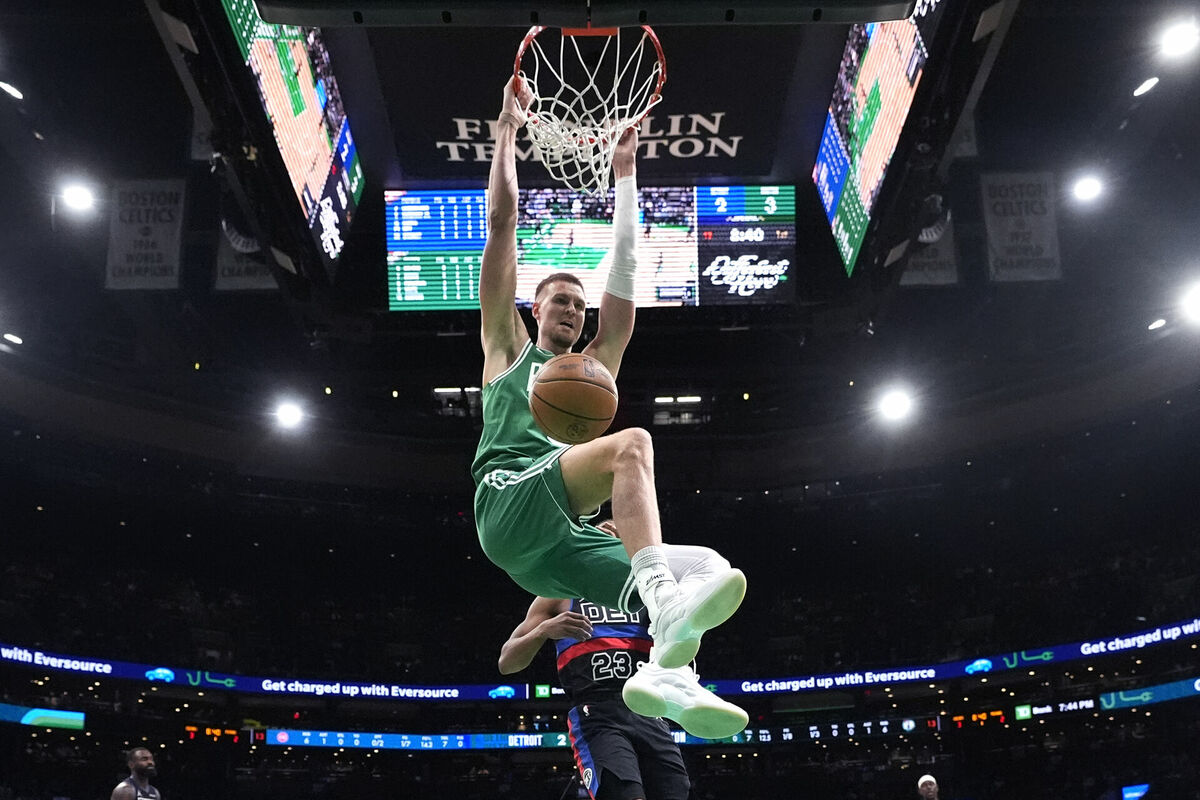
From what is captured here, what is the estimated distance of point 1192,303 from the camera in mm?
14414

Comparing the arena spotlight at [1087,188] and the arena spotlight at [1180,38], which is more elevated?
the arena spotlight at [1087,188]

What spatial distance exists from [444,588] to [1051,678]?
12.2 m

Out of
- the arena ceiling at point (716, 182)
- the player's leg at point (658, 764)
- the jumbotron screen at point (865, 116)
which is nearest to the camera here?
the player's leg at point (658, 764)

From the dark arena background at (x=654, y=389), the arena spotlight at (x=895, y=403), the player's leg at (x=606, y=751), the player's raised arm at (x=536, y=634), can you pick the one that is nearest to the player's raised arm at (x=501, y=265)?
the dark arena background at (x=654, y=389)

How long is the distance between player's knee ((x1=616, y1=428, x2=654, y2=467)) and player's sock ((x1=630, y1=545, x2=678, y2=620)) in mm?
268

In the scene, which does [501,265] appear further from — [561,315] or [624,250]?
[624,250]

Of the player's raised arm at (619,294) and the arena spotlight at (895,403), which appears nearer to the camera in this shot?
the player's raised arm at (619,294)

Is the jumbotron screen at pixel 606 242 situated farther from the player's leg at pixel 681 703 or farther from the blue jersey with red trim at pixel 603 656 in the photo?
the player's leg at pixel 681 703

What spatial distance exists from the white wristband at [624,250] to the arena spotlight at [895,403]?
12871 millimetres

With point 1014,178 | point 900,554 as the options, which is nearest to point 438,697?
point 900,554

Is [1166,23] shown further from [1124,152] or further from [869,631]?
[869,631]

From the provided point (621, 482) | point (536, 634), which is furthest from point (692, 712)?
point (536, 634)

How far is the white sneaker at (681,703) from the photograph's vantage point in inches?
131

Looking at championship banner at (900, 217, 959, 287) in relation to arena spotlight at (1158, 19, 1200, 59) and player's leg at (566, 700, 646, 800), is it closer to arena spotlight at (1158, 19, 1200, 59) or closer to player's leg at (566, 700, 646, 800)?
arena spotlight at (1158, 19, 1200, 59)
